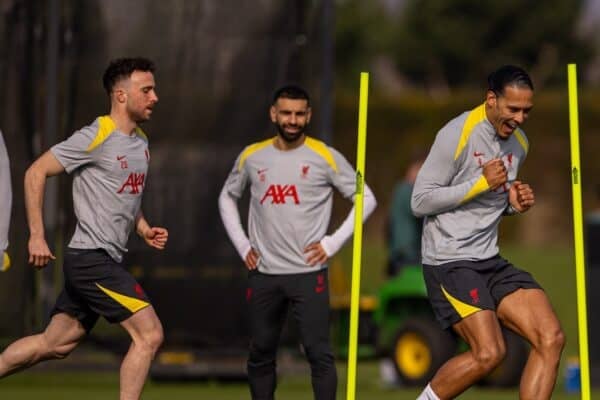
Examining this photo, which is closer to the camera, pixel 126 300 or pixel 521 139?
pixel 521 139

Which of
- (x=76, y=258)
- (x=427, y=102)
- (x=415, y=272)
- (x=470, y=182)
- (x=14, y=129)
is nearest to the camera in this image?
(x=470, y=182)

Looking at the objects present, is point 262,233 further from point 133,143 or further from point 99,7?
point 99,7

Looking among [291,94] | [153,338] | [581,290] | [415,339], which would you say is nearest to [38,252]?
[153,338]

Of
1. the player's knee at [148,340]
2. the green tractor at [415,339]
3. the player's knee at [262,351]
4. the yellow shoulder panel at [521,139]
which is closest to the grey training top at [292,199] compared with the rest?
the player's knee at [262,351]

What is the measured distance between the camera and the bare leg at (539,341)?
9766mm

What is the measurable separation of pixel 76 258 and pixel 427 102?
28168mm

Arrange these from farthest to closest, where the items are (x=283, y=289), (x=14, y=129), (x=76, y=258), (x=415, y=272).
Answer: (x=415, y=272), (x=14, y=129), (x=283, y=289), (x=76, y=258)

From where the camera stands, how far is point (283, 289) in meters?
11.4

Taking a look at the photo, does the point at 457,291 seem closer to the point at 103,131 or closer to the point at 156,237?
the point at 156,237

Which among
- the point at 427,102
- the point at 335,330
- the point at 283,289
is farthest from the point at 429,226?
the point at 427,102

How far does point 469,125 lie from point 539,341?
50.3 inches

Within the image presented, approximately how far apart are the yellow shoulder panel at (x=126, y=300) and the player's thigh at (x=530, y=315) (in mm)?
2151

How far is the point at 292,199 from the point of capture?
11461 millimetres

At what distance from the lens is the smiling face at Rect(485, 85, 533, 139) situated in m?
9.84
